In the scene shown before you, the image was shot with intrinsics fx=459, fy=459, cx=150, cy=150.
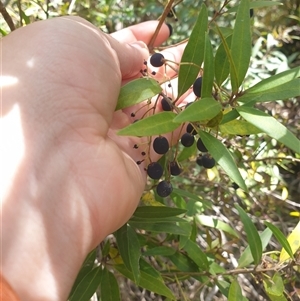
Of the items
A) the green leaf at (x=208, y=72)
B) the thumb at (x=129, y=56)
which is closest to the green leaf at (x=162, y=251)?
the thumb at (x=129, y=56)

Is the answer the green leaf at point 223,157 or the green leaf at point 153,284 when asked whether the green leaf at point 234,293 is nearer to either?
the green leaf at point 153,284

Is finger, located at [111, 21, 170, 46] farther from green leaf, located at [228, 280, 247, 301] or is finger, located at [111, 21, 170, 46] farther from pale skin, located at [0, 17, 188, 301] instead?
green leaf, located at [228, 280, 247, 301]

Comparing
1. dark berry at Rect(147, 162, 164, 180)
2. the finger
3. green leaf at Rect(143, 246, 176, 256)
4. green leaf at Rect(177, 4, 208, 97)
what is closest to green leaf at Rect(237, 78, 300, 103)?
green leaf at Rect(177, 4, 208, 97)

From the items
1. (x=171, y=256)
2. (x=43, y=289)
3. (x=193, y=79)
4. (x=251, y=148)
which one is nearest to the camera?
(x=43, y=289)

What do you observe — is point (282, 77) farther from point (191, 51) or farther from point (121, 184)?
point (121, 184)

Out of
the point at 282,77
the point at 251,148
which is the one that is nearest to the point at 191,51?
the point at 282,77

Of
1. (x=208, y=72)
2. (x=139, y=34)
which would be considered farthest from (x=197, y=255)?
(x=139, y=34)
